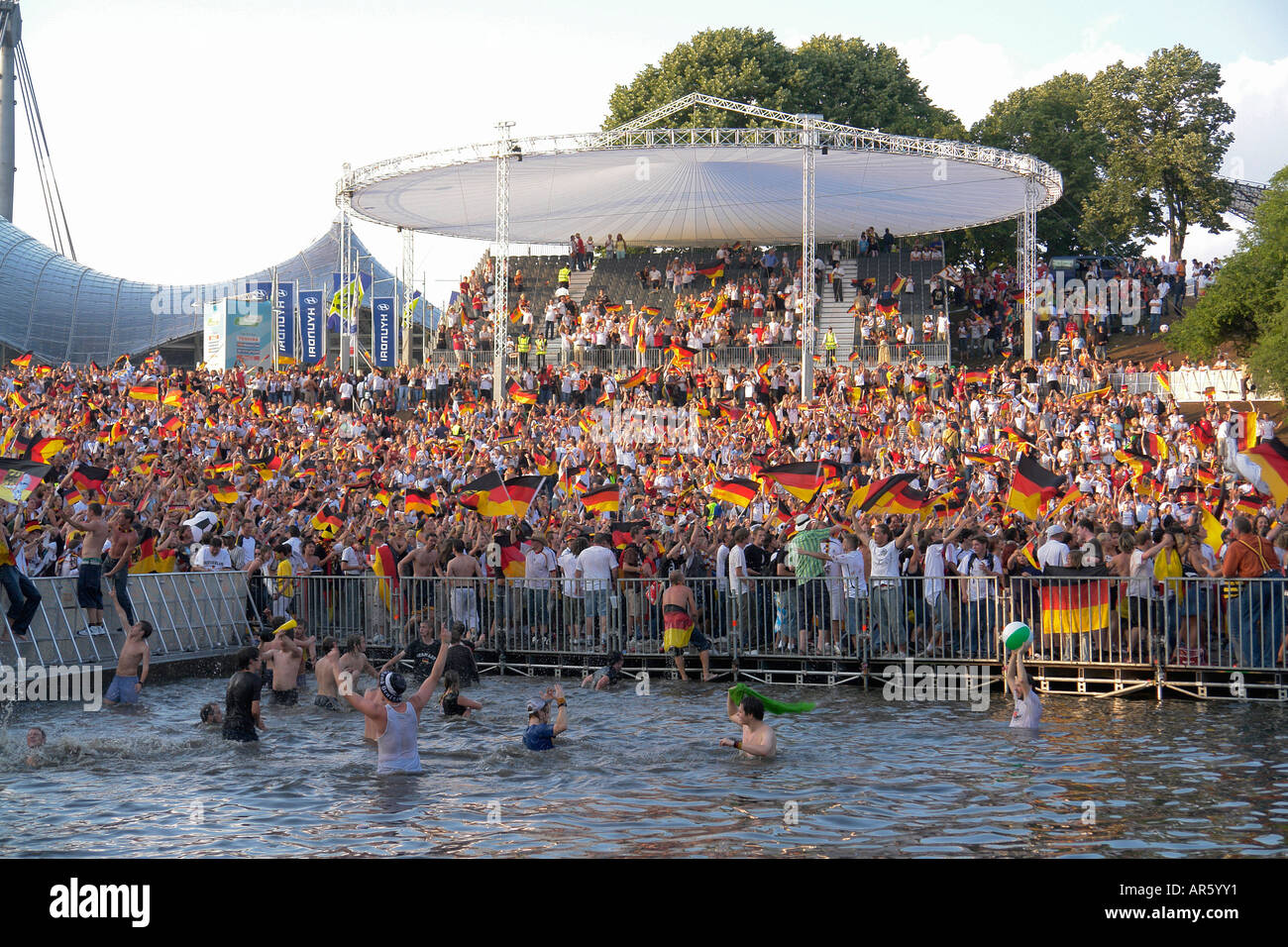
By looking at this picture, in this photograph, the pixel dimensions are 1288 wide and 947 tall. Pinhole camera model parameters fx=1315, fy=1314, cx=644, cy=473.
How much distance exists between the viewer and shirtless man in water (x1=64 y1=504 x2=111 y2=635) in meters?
15.8

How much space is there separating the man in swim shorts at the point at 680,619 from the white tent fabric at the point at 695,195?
22192mm

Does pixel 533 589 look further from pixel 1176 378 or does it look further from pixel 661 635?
pixel 1176 378

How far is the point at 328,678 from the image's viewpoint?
48.8ft

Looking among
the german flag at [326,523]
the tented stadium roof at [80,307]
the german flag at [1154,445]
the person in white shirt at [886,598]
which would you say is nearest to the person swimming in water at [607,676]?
the person in white shirt at [886,598]

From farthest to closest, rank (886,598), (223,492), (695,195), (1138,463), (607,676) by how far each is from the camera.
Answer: (695,195), (1138,463), (223,492), (607,676), (886,598)

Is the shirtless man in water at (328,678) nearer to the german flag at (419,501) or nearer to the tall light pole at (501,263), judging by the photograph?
the german flag at (419,501)

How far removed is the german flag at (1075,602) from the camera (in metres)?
15.1

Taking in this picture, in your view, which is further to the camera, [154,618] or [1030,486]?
[1030,486]

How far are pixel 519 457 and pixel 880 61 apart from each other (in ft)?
117

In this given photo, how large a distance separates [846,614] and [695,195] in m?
30.6

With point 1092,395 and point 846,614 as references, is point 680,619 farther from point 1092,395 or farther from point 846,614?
point 1092,395

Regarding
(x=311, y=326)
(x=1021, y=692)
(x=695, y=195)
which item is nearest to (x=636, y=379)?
(x=695, y=195)

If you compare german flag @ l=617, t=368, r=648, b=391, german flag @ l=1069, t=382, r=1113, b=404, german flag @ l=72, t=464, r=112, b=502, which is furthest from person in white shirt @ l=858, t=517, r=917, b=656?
german flag @ l=617, t=368, r=648, b=391

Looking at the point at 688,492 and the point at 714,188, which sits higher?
the point at 714,188
